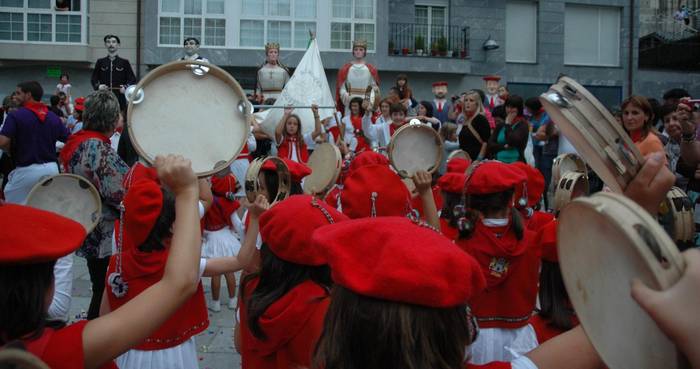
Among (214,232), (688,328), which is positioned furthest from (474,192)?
(214,232)

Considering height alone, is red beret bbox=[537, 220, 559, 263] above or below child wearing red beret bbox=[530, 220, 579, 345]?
above

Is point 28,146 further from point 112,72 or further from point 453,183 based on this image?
point 112,72

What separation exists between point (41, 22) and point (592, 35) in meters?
18.4

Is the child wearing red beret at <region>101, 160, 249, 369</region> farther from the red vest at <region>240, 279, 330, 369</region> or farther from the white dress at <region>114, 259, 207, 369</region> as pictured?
the red vest at <region>240, 279, 330, 369</region>

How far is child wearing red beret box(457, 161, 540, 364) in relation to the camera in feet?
10.5

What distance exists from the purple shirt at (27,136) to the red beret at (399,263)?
6021 mm

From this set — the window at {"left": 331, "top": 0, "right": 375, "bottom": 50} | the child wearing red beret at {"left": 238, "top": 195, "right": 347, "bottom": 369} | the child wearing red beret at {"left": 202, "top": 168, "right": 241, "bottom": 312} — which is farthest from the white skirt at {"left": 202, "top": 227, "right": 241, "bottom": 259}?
the window at {"left": 331, "top": 0, "right": 375, "bottom": 50}

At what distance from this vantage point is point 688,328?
42.6 inches

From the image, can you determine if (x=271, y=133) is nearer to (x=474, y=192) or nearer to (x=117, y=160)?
(x=117, y=160)

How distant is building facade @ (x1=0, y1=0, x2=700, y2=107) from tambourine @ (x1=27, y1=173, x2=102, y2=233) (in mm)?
17258

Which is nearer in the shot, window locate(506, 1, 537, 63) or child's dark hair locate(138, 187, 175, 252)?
child's dark hair locate(138, 187, 175, 252)

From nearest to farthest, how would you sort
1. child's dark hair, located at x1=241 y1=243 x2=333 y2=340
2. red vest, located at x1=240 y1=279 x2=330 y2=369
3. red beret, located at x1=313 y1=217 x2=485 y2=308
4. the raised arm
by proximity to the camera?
red beret, located at x1=313 y1=217 x2=485 y2=308, the raised arm, red vest, located at x1=240 y1=279 x2=330 y2=369, child's dark hair, located at x1=241 y1=243 x2=333 y2=340

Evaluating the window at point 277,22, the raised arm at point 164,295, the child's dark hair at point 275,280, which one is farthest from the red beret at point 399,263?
the window at point 277,22

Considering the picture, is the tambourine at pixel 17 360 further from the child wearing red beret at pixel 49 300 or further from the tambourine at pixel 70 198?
the tambourine at pixel 70 198
